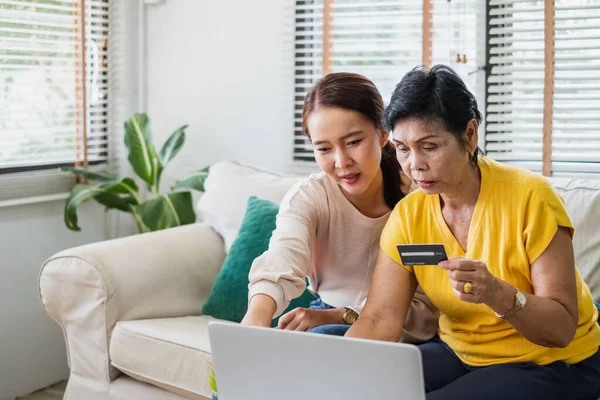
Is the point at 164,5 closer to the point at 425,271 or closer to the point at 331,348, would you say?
the point at 425,271

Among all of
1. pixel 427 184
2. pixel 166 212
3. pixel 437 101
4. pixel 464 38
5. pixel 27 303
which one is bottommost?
pixel 27 303

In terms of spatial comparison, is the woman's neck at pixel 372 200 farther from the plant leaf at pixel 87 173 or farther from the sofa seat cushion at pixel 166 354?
the plant leaf at pixel 87 173

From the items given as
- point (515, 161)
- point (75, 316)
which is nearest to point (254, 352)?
point (75, 316)

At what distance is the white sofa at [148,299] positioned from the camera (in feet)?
6.94

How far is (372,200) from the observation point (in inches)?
69.3

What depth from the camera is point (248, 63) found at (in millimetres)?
3166

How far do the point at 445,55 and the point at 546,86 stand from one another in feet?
1.34

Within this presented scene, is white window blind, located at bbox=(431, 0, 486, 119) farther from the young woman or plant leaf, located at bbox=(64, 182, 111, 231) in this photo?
plant leaf, located at bbox=(64, 182, 111, 231)

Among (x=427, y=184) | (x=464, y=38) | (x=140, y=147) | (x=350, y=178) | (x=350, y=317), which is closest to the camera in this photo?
(x=427, y=184)

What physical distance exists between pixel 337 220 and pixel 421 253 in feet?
1.85

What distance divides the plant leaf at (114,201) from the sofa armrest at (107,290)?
580 mm

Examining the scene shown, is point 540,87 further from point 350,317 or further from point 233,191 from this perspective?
point 350,317

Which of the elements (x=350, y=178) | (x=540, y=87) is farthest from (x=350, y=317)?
(x=540, y=87)

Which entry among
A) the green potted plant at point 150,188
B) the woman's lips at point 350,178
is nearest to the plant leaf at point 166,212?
the green potted plant at point 150,188
